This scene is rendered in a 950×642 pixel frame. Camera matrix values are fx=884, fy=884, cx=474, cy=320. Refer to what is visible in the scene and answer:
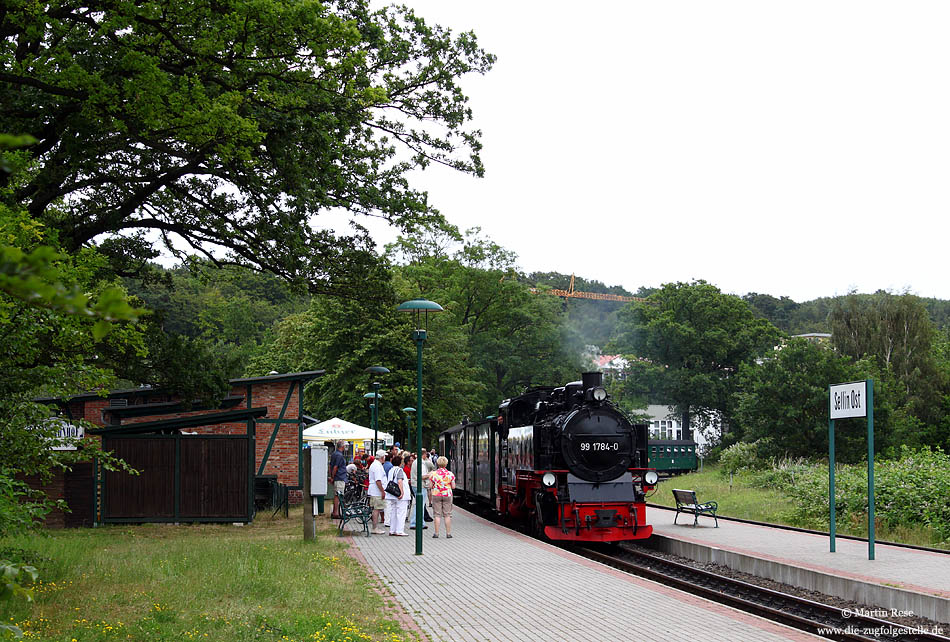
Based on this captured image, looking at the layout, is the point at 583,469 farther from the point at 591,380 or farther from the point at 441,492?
the point at 441,492

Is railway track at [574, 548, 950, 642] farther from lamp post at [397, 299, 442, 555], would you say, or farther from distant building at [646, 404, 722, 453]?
distant building at [646, 404, 722, 453]

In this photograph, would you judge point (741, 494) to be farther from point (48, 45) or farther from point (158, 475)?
point (48, 45)

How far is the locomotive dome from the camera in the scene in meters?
17.2

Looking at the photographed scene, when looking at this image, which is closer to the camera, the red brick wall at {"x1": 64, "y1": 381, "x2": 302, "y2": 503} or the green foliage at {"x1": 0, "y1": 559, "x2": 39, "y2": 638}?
the green foliage at {"x1": 0, "y1": 559, "x2": 39, "y2": 638}

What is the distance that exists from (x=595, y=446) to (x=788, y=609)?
6707 millimetres

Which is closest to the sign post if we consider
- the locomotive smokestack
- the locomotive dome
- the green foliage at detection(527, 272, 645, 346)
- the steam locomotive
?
the steam locomotive

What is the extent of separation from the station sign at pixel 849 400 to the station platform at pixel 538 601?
162 inches

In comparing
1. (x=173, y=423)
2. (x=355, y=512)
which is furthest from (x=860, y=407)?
(x=173, y=423)

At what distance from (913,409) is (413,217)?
34.2 meters

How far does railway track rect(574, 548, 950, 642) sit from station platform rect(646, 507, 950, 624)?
535 mm

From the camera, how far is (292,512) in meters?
24.0

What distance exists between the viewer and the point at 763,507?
2295cm

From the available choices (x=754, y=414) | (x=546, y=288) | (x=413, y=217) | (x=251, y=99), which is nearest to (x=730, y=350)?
(x=546, y=288)

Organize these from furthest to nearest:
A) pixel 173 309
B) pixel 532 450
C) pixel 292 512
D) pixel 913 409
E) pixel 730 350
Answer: pixel 173 309 < pixel 730 350 < pixel 913 409 < pixel 292 512 < pixel 532 450
